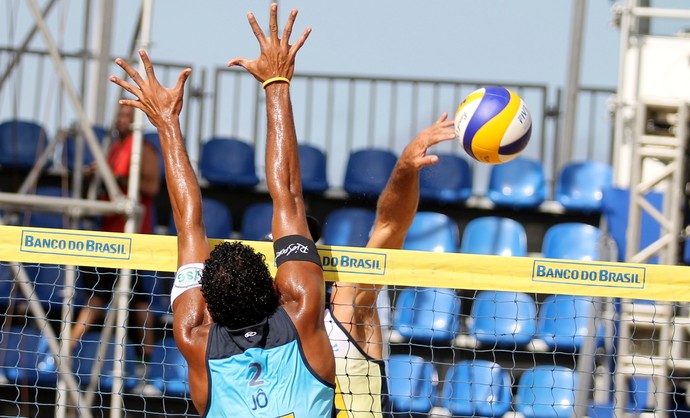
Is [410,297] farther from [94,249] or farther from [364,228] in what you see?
[94,249]

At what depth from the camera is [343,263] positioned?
475cm

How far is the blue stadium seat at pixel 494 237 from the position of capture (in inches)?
371

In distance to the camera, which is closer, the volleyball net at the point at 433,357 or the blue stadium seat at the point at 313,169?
the volleyball net at the point at 433,357

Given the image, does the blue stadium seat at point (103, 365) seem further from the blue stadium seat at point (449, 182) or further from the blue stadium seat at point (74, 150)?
the blue stadium seat at point (449, 182)

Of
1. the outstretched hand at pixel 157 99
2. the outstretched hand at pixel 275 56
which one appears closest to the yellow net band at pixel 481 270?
the outstretched hand at pixel 157 99

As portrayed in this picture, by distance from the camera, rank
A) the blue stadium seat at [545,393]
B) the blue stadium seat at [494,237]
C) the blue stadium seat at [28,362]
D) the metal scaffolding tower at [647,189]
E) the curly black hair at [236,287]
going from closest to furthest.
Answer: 1. the curly black hair at [236,287]
2. the metal scaffolding tower at [647,189]
3. the blue stadium seat at [545,393]
4. the blue stadium seat at [28,362]
5. the blue stadium seat at [494,237]

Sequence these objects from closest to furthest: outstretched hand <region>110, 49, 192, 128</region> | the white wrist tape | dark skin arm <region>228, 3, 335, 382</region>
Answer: dark skin arm <region>228, 3, 335, 382</region>
the white wrist tape
outstretched hand <region>110, 49, 192, 128</region>

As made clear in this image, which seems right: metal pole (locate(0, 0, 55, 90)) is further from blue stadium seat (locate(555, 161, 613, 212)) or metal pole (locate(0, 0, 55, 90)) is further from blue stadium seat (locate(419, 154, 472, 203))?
blue stadium seat (locate(555, 161, 613, 212))

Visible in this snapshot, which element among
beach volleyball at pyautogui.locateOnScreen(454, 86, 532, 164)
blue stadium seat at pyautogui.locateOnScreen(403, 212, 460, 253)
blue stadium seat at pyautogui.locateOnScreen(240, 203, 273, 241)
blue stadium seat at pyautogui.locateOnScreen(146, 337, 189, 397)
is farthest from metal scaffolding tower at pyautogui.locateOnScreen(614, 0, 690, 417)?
blue stadium seat at pyautogui.locateOnScreen(146, 337, 189, 397)

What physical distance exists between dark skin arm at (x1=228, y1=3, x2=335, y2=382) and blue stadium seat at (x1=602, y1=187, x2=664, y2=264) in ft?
16.8

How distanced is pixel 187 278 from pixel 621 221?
555 cm

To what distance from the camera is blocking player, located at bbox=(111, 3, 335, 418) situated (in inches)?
150

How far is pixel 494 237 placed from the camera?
9.52 metres

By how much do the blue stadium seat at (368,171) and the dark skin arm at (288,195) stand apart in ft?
17.8
